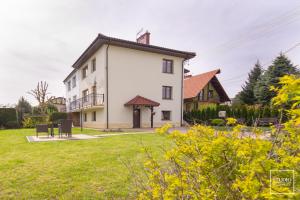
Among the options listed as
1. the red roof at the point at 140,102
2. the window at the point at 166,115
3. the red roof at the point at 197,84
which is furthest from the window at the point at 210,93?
the red roof at the point at 140,102

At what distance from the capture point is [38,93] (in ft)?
87.6

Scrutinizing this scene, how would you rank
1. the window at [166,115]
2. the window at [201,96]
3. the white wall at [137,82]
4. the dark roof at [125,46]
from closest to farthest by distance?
the dark roof at [125,46] < the white wall at [137,82] < the window at [166,115] < the window at [201,96]

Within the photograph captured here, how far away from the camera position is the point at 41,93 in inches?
1056

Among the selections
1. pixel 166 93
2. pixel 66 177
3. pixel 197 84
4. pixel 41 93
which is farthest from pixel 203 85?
pixel 66 177

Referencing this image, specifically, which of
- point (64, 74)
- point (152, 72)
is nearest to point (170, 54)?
point (152, 72)

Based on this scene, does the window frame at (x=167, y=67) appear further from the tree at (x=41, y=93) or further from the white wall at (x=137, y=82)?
→ the tree at (x=41, y=93)

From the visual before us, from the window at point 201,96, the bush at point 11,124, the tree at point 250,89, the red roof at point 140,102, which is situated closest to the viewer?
A: the red roof at point 140,102

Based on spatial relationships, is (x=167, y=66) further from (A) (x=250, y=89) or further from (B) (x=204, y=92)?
(A) (x=250, y=89)

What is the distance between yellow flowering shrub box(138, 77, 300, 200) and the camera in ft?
4.08

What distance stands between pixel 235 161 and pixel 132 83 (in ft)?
55.7

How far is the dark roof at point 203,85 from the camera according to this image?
2499 centimetres

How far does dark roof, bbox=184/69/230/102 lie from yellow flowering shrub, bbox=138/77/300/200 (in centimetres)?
2298

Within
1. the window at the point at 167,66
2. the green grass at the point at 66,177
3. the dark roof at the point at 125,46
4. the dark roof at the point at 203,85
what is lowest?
the green grass at the point at 66,177

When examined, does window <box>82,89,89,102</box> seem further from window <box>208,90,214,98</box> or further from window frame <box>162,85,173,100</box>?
window <box>208,90,214,98</box>
